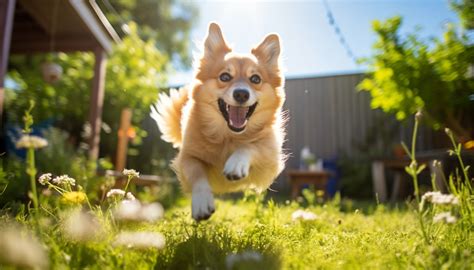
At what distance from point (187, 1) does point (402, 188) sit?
12.0 meters

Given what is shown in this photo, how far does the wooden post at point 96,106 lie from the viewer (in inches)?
222

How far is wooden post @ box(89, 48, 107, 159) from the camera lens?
564cm

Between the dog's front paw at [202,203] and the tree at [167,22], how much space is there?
1283cm

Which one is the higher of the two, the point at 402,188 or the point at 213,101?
the point at 213,101

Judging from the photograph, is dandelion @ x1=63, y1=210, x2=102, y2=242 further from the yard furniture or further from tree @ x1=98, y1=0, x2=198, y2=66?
tree @ x1=98, y1=0, x2=198, y2=66

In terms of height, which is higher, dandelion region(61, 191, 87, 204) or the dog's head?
the dog's head

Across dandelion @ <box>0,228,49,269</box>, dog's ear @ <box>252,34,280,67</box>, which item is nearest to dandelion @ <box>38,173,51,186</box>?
dandelion @ <box>0,228,49,269</box>

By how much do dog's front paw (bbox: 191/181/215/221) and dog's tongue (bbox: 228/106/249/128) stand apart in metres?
0.65

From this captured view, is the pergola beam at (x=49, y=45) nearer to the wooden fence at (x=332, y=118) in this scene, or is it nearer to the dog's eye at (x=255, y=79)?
the dog's eye at (x=255, y=79)

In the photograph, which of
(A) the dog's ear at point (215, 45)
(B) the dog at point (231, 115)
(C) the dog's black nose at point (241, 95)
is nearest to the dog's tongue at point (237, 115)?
(B) the dog at point (231, 115)

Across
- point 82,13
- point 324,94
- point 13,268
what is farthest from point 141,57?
point 13,268

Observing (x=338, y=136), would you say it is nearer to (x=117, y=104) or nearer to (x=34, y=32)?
(x=117, y=104)

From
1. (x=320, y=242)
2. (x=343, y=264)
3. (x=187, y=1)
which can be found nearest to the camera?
(x=343, y=264)

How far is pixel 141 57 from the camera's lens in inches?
360
